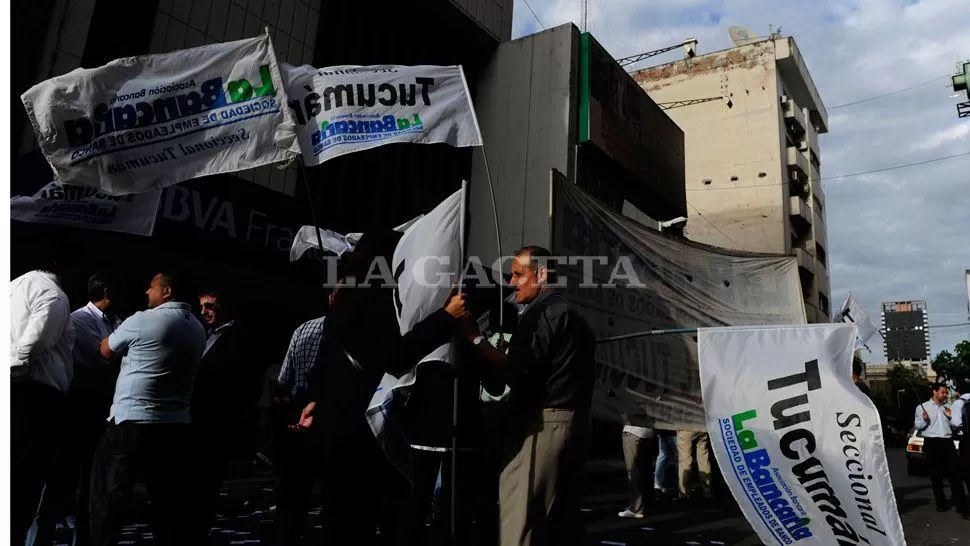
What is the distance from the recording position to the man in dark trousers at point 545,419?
2.97m

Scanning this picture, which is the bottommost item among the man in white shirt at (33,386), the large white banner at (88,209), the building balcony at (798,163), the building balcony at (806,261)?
the man in white shirt at (33,386)

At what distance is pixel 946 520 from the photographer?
7754mm

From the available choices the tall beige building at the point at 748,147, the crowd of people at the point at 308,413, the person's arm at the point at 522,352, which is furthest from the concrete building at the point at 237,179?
the tall beige building at the point at 748,147

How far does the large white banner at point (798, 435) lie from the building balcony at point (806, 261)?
34069 mm

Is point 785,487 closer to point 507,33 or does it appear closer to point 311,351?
point 311,351

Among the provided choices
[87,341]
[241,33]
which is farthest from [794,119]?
[87,341]

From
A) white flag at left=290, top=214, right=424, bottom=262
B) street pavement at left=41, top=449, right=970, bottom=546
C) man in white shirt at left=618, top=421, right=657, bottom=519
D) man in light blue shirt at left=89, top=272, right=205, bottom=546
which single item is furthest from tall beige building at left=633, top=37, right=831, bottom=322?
man in light blue shirt at left=89, top=272, right=205, bottom=546

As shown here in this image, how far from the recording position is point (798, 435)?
351cm

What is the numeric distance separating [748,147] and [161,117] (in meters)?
34.9

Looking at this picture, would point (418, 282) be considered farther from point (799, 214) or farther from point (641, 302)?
point (799, 214)

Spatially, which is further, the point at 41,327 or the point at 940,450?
the point at 940,450

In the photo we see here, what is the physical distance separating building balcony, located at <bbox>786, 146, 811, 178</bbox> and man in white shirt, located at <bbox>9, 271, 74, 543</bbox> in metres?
37.2

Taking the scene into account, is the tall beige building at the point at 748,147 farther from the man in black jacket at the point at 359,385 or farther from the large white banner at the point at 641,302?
the man in black jacket at the point at 359,385

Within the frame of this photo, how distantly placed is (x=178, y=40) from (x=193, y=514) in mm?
7695
